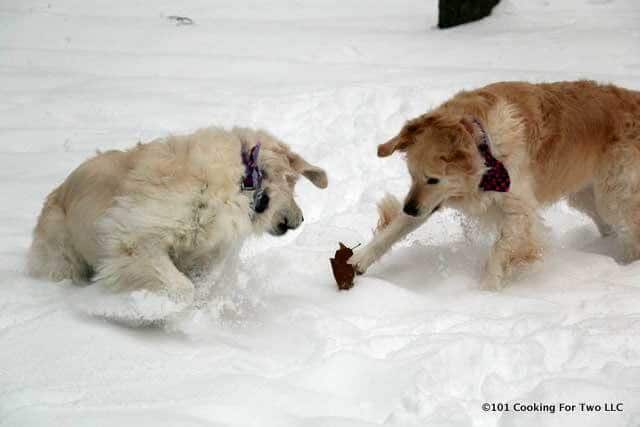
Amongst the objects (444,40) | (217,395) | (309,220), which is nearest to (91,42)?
(444,40)

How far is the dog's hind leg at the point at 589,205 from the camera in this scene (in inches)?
223

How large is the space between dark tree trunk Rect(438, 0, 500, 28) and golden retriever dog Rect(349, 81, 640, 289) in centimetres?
600

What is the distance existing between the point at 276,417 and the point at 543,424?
3.43 feet

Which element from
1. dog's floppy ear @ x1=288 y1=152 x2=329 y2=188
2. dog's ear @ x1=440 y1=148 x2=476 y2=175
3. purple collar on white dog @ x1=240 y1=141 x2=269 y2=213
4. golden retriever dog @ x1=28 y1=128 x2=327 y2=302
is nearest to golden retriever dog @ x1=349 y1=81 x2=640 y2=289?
dog's ear @ x1=440 y1=148 x2=476 y2=175

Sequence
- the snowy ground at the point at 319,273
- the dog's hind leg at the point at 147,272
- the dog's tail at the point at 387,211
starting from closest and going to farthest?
the snowy ground at the point at 319,273, the dog's hind leg at the point at 147,272, the dog's tail at the point at 387,211

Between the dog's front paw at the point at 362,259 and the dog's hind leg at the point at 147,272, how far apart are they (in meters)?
1.42

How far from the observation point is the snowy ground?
9.86 ft

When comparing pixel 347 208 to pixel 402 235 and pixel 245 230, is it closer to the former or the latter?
pixel 402 235

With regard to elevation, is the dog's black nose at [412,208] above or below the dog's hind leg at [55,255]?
above

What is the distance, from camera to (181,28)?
11484mm

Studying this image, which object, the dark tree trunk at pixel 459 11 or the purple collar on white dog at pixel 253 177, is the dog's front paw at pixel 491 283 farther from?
the dark tree trunk at pixel 459 11

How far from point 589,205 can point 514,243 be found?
4.17ft

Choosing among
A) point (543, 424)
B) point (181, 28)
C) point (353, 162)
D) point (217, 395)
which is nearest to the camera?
point (543, 424)

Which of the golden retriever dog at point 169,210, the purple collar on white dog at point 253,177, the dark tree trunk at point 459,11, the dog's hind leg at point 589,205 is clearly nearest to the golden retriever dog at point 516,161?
the dog's hind leg at point 589,205
